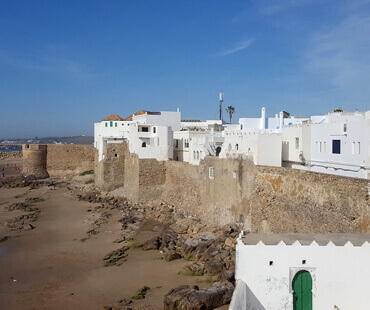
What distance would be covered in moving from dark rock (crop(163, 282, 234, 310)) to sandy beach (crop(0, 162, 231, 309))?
626mm

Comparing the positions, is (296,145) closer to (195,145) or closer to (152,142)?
(195,145)

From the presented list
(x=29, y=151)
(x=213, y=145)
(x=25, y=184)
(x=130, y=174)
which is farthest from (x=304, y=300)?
(x=29, y=151)

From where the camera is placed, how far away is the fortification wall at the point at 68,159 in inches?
1649

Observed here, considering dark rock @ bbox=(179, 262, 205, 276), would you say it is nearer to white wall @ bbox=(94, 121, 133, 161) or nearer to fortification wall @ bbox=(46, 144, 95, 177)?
white wall @ bbox=(94, 121, 133, 161)

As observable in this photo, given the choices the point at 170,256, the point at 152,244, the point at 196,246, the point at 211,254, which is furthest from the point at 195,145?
the point at 211,254

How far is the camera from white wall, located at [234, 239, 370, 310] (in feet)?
27.8

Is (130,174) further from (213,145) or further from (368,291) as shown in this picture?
(368,291)

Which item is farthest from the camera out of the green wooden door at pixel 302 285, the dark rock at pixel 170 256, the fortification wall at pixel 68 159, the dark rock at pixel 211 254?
the fortification wall at pixel 68 159

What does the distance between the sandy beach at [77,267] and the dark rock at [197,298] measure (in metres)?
0.63

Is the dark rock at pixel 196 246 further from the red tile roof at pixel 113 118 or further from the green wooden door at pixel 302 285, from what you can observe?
the red tile roof at pixel 113 118

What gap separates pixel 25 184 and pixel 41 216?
13.3 m

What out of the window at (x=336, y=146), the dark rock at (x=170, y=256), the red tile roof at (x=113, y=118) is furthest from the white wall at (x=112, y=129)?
the window at (x=336, y=146)

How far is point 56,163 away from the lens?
42031 millimetres

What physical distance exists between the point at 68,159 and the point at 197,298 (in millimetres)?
33081
